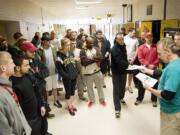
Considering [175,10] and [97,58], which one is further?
[175,10]

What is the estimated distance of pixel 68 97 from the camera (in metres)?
3.47

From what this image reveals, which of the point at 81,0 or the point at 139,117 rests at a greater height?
the point at 81,0

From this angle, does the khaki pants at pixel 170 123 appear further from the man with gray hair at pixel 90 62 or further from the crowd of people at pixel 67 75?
the man with gray hair at pixel 90 62

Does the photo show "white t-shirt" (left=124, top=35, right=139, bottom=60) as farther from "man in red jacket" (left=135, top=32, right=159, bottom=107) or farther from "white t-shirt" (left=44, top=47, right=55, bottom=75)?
"white t-shirt" (left=44, top=47, right=55, bottom=75)

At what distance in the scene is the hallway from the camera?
9.55 feet

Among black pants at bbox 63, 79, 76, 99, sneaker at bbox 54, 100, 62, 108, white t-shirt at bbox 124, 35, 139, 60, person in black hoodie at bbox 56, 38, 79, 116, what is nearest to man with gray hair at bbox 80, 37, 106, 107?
person in black hoodie at bbox 56, 38, 79, 116

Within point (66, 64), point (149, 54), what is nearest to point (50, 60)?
point (66, 64)

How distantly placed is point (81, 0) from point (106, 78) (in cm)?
257

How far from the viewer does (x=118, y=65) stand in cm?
312

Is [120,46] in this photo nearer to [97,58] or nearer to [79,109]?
[97,58]

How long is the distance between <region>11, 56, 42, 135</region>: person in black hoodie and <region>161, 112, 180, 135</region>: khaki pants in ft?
4.44

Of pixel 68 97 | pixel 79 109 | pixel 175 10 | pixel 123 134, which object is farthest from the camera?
pixel 175 10

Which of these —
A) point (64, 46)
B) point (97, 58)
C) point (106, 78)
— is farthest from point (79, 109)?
point (106, 78)

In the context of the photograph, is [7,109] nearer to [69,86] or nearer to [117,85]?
[69,86]
